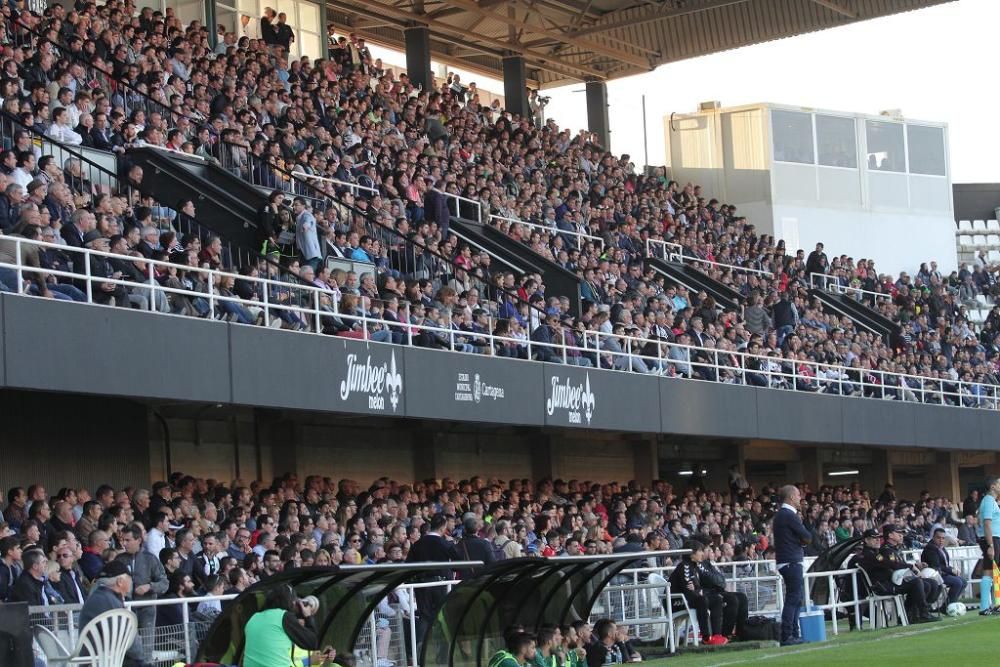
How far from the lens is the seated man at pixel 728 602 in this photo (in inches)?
703

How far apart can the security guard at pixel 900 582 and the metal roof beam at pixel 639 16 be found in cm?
2428

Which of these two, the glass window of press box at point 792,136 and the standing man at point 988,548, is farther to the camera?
the glass window of press box at point 792,136

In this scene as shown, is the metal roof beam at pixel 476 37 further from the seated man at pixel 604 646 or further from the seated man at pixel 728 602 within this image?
the seated man at pixel 604 646

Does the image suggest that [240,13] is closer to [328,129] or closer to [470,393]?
[328,129]

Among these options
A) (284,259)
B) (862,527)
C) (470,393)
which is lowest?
(862,527)

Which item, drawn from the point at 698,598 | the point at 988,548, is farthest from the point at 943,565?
the point at 698,598

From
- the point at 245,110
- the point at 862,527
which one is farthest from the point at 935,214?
Result: the point at 245,110

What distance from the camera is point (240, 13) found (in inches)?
1308

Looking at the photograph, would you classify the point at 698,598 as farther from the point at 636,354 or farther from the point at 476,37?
the point at 476,37

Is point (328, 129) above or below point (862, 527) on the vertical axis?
above

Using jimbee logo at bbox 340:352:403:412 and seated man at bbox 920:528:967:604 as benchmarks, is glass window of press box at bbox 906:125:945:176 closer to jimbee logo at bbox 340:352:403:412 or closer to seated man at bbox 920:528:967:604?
seated man at bbox 920:528:967:604

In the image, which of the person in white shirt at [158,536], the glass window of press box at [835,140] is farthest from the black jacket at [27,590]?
the glass window of press box at [835,140]

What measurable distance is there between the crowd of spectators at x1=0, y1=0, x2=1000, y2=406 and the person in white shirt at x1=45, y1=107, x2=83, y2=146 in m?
0.05

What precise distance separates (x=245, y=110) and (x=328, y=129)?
10.2 feet
